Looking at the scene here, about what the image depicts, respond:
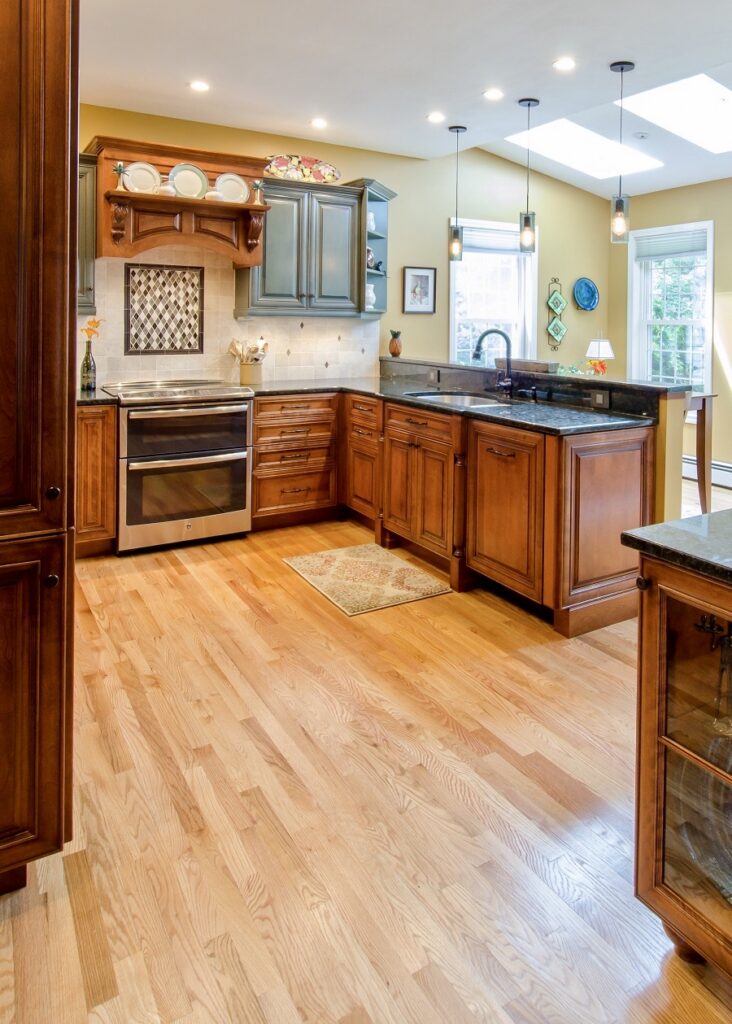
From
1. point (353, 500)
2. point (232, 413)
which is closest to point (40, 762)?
point (232, 413)

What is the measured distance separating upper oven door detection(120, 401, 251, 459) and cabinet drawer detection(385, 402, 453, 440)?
3.05 ft

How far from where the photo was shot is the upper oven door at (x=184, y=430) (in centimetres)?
420

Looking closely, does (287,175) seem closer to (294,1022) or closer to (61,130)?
(61,130)

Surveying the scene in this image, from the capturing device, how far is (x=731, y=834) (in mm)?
1446

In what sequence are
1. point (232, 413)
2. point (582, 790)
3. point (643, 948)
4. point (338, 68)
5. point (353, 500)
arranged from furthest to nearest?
point (353, 500), point (232, 413), point (338, 68), point (582, 790), point (643, 948)

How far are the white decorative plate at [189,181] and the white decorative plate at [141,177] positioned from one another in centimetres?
11

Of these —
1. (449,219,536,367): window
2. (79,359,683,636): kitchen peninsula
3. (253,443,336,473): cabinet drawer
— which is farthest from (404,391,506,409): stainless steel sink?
(449,219,536,367): window

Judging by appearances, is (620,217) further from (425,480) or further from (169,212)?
(169,212)

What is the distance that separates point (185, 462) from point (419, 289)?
2932mm

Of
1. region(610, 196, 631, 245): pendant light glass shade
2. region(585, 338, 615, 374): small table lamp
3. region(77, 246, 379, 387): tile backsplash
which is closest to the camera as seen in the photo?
region(610, 196, 631, 245): pendant light glass shade

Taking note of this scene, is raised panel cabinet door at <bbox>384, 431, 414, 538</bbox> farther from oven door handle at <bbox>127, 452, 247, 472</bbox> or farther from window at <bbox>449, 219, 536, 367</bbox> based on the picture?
window at <bbox>449, 219, 536, 367</bbox>

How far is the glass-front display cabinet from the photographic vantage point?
4.66 ft

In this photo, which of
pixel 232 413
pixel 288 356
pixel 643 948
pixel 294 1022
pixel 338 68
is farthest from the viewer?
pixel 288 356

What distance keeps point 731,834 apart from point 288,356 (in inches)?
182
